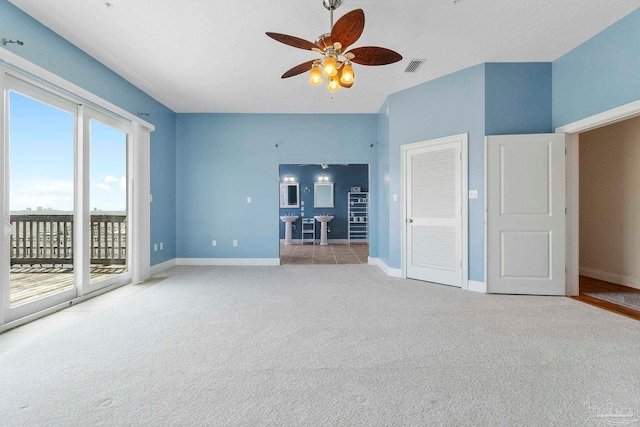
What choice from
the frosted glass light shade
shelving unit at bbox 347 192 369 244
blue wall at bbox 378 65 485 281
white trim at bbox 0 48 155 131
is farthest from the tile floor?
the frosted glass light shade

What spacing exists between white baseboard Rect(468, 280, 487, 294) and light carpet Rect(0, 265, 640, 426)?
0.42 metres

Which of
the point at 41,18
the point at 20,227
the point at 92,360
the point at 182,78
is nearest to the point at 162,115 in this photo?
the point at 182,78

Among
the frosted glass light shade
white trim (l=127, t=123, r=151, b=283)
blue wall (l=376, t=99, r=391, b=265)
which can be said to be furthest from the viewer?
blue wall (l=376, t=99, r=391, b=265)

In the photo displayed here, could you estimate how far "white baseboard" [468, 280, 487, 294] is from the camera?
3.93 metres

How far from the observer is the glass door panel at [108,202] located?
3.89 m

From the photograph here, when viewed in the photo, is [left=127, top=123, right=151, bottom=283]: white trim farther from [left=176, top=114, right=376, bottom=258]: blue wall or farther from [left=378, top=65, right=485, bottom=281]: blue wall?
[left=378, top=65, right=485, bottom=281]: blue wall

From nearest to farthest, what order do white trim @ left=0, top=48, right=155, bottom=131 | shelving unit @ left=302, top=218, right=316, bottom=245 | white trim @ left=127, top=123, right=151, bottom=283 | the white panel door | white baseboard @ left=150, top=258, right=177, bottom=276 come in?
white trim @ left=0, top=48, right=155, bottom=131, the white panel door, white trim @ left=127, top=123, right=151, bottom=283, white baseboard @ left=150, top=258, right=177, bottom=276, shelving unit @ left=302, top=218, right=316, bottom=245

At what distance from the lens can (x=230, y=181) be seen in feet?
19.5

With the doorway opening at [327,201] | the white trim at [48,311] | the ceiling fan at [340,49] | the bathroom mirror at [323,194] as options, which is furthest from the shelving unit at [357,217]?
the ceiling fan at [340,49]

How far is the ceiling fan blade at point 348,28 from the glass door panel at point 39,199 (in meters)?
2.98

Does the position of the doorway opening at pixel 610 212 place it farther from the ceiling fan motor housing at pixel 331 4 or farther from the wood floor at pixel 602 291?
the ceiling fan motor housing at pixel 331 4

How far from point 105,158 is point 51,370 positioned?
2.92 meters

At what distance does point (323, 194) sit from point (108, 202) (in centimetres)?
645

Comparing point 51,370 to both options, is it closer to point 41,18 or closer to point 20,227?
point 20,227
